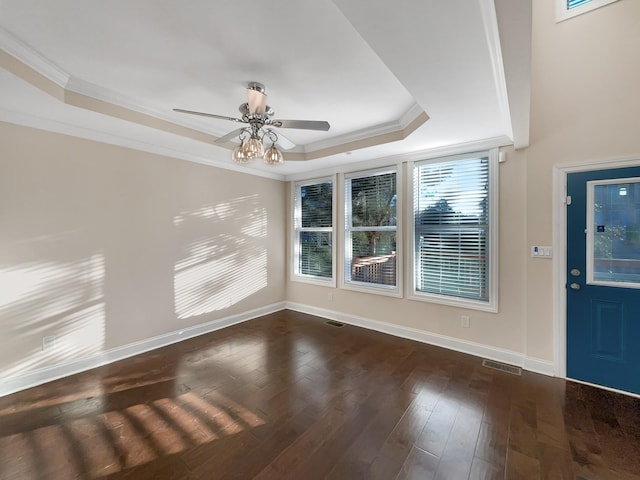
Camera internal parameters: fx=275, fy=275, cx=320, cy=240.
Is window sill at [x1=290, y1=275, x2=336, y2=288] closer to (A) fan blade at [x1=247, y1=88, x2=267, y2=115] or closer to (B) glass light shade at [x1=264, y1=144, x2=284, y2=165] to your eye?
(B) glass light shade at [x1=264, y1=144, x2=284, y2=165]

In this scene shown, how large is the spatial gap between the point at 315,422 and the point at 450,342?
2.15 metres

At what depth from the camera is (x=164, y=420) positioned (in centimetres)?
213

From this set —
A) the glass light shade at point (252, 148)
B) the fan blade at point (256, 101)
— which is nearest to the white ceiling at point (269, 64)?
the fan blade at point (256, 101)

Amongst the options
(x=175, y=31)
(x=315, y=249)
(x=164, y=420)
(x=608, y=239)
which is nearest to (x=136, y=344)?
(x=164, y=420)

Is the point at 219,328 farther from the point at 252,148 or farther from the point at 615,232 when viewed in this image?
the point at 615,232

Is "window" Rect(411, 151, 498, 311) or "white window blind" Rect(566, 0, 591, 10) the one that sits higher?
"white window blind" Rect(566, 0, 591, 10)

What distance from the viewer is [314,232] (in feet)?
16.5

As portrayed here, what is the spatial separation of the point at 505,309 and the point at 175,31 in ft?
13.0

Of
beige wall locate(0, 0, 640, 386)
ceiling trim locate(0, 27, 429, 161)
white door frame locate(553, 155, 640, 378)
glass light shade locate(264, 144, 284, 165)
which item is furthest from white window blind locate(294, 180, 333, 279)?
white door frame locate(553, 155, 640, 378)

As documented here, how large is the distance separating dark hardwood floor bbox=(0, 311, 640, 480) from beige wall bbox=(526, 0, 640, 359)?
3.09 feet

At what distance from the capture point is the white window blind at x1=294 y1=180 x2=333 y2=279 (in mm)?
4797

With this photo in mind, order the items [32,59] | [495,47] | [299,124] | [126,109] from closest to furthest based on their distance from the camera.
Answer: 1. [495,47]
2. [32,59]
3. [299,124]
4. [126,109]

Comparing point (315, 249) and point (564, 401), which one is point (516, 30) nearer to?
point (564, 401)

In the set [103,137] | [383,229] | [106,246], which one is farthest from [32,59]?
[383,229]
